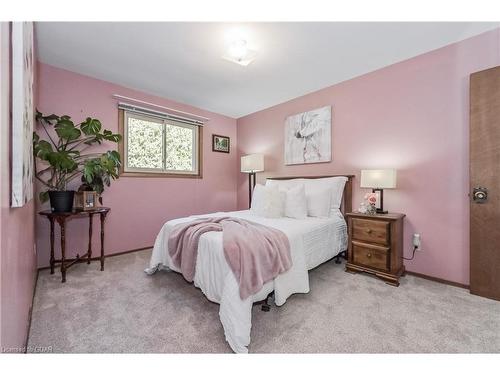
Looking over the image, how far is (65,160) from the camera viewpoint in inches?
83.5

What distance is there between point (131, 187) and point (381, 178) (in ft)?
10.8

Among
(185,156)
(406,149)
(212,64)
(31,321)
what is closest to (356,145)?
(406,149)

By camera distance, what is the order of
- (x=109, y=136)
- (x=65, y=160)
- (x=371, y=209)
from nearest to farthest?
(x=65, y=160)
(x=371, y=209)
(x=109, y=136)

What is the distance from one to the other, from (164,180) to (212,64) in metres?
1.92

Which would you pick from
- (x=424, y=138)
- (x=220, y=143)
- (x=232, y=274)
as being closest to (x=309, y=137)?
(x=424, y=138)

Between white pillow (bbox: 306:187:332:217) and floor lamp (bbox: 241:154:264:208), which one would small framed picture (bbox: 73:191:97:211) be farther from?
white pillow (bbox: 306:187:332:217)

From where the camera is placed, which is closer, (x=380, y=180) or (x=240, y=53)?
(x=240, y=53)

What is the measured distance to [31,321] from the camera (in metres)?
1.58

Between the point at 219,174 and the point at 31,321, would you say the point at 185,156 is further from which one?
the point at 31,321

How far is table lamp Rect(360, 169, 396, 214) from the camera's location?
232 cm

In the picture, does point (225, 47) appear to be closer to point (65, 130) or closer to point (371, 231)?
point (65, 130)

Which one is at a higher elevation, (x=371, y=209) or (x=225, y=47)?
(x=225, y=47)

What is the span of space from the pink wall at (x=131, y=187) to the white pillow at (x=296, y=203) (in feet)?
6.26

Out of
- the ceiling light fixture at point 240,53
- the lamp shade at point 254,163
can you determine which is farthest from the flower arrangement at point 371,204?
the ceiling light fixture at point 240,53
